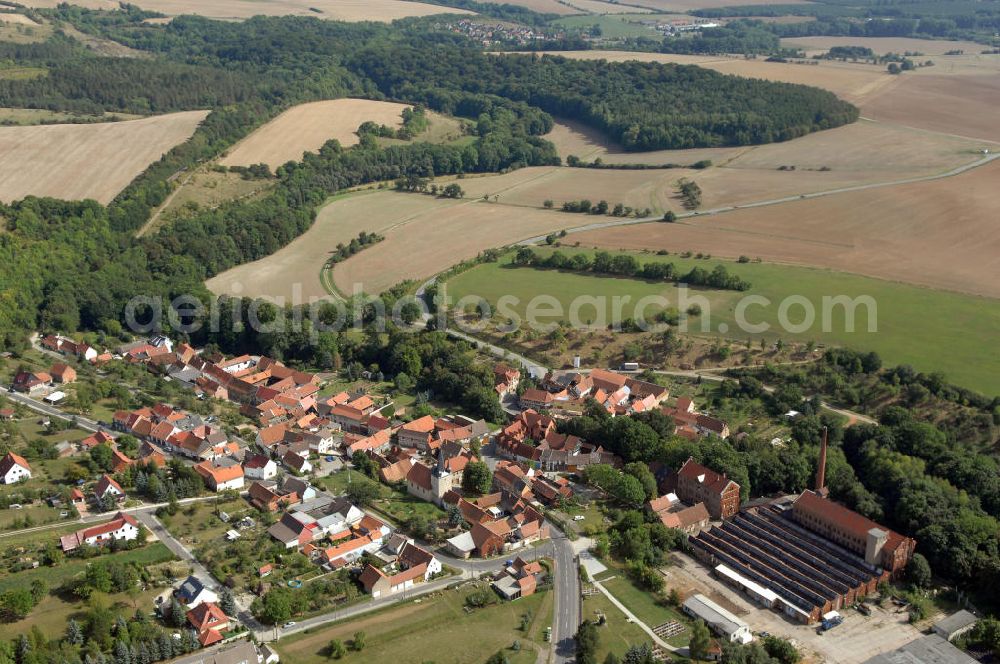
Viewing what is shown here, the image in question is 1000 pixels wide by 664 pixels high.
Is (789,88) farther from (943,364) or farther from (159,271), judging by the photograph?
(159,271)

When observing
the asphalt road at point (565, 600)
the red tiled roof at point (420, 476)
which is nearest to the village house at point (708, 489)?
the asphalt road at point (565, 600)

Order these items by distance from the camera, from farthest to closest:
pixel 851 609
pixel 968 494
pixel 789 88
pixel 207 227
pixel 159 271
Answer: pixel 789 88, pixel 207 227, pixel 159 271, pixel 968 494, pixel 851 609

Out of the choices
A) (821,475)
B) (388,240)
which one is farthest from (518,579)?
(388,240)

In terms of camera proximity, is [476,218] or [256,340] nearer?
[256,340]

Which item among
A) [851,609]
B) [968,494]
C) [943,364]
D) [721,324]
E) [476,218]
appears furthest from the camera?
[476,218]

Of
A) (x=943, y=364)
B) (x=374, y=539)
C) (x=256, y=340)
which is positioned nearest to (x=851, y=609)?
(x=374, y=539)

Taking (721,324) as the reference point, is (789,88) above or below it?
above

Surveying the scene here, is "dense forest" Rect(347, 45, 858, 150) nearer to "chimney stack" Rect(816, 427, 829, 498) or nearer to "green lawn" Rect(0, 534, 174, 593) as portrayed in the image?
"chimney stack" Rect(816, 427, 829, 498)
